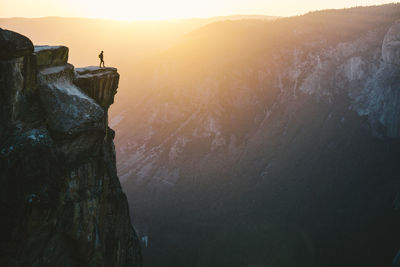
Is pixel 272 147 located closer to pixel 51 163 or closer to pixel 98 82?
pixel 98 82

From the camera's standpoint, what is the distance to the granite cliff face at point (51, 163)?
42.1 feet

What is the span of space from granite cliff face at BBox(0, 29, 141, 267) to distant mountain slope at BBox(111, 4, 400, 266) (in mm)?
32644

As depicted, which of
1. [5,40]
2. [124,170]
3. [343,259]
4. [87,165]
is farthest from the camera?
[124,170]

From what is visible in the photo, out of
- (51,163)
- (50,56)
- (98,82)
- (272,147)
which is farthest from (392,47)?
(51,163)

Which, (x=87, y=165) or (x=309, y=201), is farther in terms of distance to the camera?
(x=309, y=201)

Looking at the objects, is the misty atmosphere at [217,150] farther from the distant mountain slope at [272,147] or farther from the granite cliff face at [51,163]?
the distant mountain slope at [272,147]

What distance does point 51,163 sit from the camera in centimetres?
1387

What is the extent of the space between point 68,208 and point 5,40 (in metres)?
8.06

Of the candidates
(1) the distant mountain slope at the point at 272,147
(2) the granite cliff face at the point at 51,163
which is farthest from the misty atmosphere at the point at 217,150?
(1) the distant mountain slope at the point at 272,147

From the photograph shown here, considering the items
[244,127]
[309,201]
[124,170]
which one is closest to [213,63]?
[244,127]

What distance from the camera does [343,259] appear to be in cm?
4416

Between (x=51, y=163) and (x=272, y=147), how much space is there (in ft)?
178

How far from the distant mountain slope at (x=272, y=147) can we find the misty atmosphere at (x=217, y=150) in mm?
255

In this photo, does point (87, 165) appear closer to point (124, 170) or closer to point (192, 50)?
point (124, 170)
